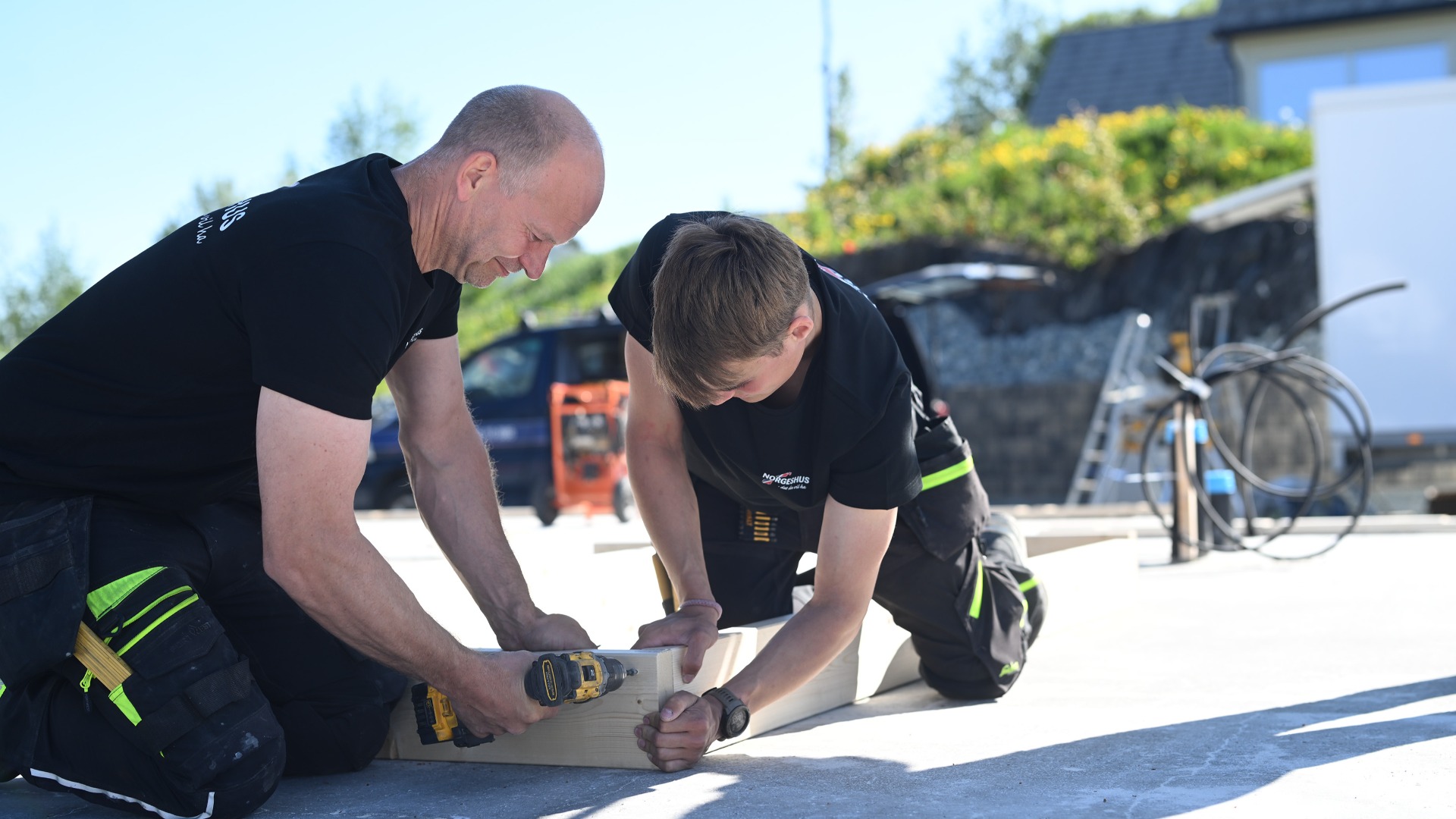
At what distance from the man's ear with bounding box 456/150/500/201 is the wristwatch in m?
1.09

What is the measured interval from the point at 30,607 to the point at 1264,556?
598 cm

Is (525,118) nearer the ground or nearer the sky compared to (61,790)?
nearer the sky

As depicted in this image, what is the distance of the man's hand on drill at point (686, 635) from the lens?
2.61 meters

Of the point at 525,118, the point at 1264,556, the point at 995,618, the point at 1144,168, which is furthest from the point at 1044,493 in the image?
the point at 525,118

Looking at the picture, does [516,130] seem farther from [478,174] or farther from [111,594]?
[111,594]

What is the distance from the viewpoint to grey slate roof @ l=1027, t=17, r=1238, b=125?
2745 centimetres

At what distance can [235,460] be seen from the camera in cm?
246

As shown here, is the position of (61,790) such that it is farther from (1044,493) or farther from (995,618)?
(1044,493)

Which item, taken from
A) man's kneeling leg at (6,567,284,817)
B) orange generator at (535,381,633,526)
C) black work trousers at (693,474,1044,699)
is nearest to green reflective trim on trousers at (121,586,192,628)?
man's kneeling leg at (6,567,284,817)

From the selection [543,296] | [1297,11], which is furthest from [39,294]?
[1297,11]

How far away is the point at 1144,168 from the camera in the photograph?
1557 cm

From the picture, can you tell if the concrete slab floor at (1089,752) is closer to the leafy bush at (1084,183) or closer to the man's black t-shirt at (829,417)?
the man's black t-shirt at (829,417)

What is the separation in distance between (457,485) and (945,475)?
1185 mm

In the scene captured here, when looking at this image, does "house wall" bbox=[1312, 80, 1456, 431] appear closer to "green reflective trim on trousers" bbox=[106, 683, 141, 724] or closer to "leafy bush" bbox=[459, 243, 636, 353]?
"green reflective trim on trousers" bbox=[106, 683, 141, 724]
